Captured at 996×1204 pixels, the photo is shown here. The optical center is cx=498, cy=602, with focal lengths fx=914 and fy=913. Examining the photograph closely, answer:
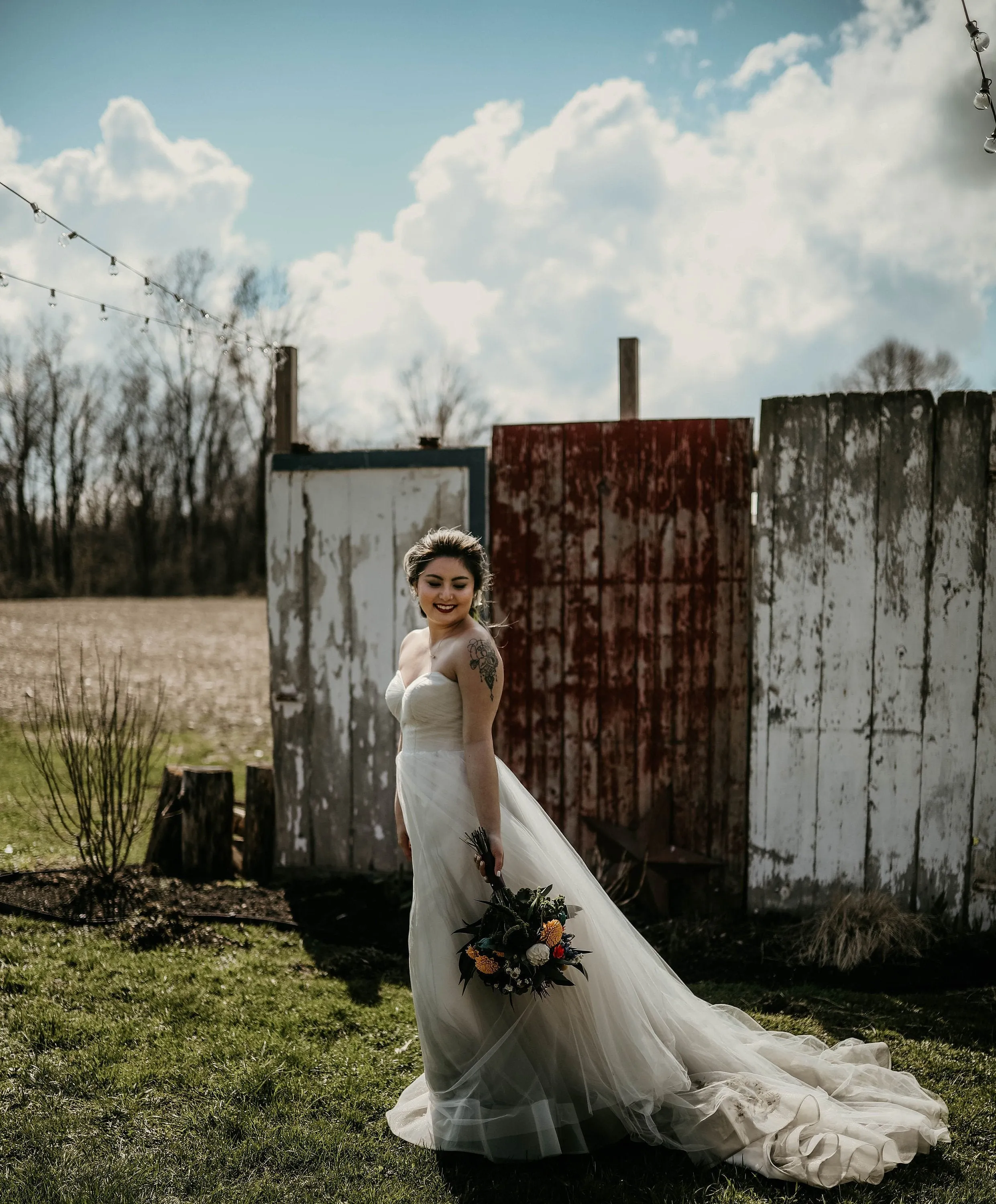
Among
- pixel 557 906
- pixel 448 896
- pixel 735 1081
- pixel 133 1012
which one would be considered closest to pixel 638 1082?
pixel 735 1081

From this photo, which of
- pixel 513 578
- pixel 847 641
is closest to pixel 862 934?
pixel 847 641

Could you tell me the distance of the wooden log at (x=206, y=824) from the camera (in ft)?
18.1

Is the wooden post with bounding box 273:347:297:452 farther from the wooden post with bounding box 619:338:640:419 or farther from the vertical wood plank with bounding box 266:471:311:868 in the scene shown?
the wooden post with bounding box 619:338:640:419

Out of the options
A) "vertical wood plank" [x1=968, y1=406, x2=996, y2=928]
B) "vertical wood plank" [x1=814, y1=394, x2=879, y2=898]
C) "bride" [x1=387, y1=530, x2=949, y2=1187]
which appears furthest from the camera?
"vertical wood plank" [x1=814, y1=394, x2=879, y2=898]

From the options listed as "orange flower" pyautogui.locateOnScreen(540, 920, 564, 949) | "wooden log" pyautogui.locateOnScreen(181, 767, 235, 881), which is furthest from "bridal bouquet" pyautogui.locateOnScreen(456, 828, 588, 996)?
"wooden log" pyautogui.locateOnScreen(181, 767, 235, 881)

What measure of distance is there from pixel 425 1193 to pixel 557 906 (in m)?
0.89

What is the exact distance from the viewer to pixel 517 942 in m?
2.83

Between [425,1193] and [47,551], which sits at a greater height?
[47,551]

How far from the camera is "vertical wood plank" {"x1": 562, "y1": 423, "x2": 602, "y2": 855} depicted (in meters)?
5.25

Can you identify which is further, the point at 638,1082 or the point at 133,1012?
the point at 133,1012

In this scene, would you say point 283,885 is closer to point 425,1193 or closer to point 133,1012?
point 133,1012

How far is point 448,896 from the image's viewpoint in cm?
305

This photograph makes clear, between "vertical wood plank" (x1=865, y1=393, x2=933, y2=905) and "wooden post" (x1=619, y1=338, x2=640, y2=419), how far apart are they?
1.33 metres

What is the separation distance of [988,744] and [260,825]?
13.7 ft
